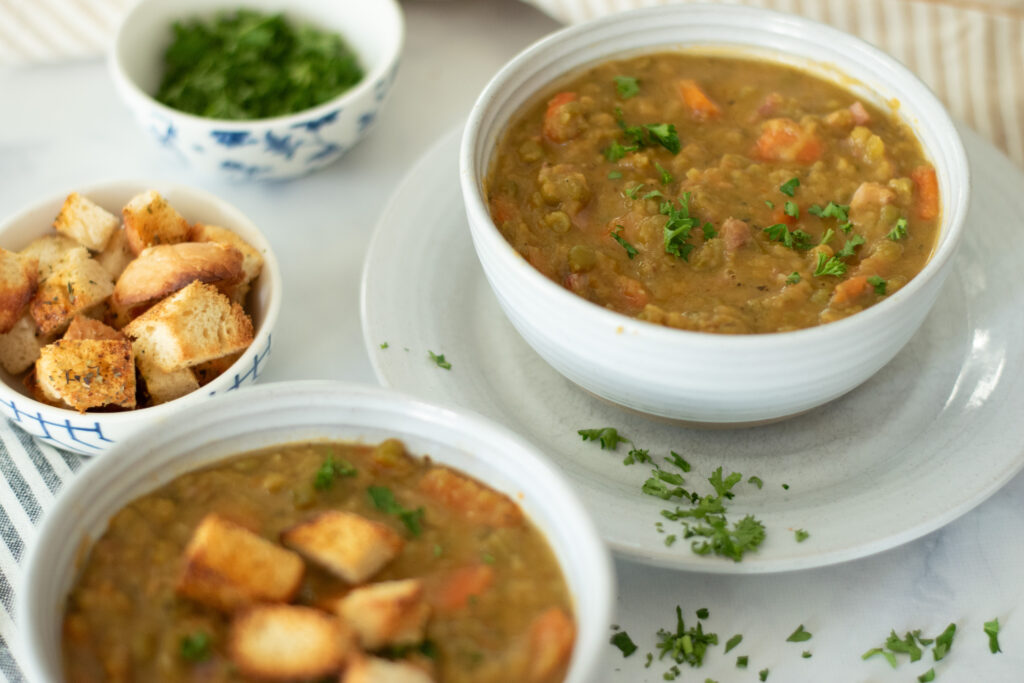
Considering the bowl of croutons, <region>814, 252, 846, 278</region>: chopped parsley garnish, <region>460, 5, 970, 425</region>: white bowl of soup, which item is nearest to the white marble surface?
the bowl of croutons

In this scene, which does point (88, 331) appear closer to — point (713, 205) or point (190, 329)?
point (190, 329)

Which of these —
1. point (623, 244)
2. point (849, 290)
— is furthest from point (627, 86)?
point (849, 290)

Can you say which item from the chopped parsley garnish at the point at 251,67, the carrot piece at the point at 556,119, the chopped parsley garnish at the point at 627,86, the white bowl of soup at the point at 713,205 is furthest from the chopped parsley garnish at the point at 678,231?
the chopped parsley garnish at the point at 251,67

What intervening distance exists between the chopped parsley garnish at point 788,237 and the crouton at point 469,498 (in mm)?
1159

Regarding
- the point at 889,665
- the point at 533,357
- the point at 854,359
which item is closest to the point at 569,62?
the point at 533,357

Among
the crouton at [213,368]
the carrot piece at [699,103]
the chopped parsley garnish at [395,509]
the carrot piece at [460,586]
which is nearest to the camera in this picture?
the carrot piece at [460,586]

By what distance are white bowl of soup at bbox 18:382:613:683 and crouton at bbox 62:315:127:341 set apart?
0.88 m

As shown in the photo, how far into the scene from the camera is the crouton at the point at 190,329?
268 centimetres

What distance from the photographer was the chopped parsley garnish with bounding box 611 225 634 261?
2.68m

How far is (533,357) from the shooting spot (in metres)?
2.99

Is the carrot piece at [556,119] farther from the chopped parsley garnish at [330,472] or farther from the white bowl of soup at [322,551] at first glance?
the chopped parsley garnish at [330,472]

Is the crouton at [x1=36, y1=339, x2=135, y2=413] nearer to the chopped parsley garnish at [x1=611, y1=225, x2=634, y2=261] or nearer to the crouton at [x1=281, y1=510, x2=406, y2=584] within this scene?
the crouton at [x1=281, y1=510, x2=406, y2=584]

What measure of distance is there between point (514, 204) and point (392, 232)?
500mm

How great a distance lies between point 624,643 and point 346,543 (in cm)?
92
